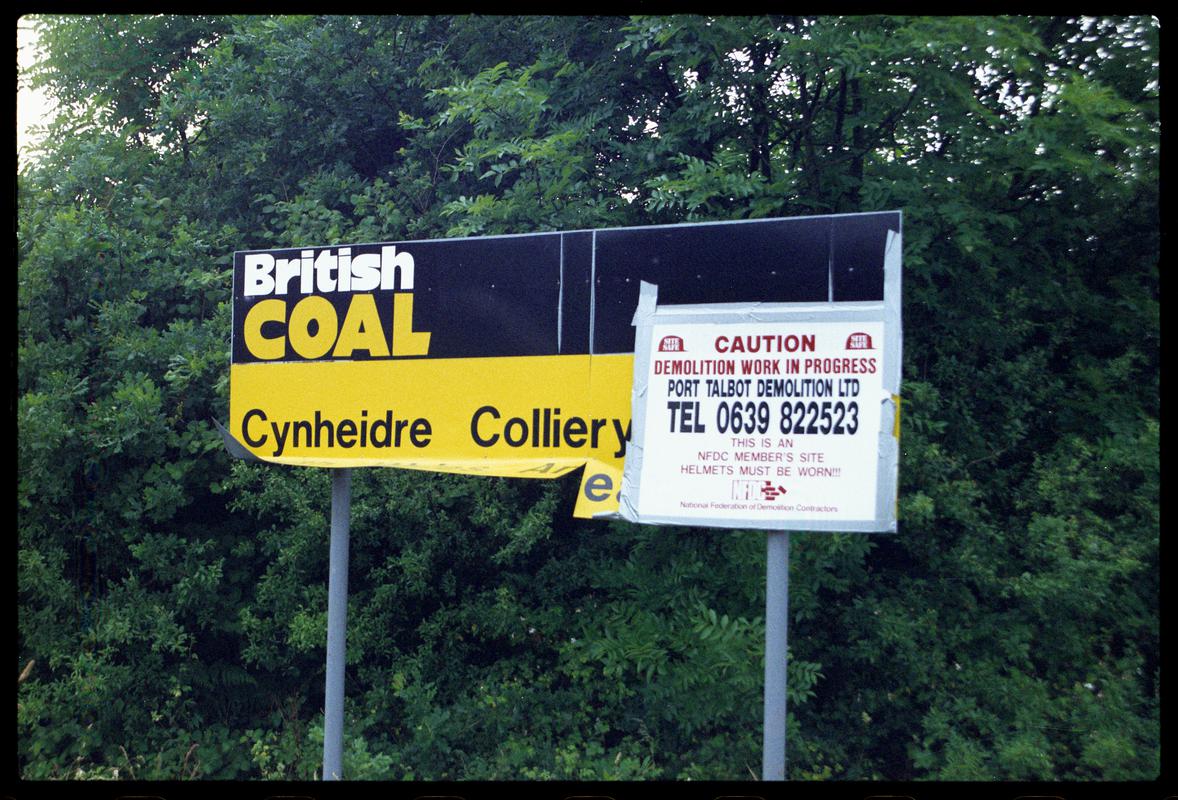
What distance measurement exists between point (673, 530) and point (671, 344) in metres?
3.04

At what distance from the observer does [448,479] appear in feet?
28.1

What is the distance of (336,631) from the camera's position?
632 centimetres

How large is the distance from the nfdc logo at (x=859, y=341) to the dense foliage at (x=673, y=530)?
2502 mm

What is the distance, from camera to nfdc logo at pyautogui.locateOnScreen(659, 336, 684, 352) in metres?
5.50

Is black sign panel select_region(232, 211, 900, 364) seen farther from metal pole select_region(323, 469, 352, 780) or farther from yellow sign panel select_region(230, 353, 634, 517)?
metal pole select_region(323, 469, 352, 780)

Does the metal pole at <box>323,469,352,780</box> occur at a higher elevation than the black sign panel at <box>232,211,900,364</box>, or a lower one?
lower

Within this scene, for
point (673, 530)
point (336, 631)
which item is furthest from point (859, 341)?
point (336, 631)

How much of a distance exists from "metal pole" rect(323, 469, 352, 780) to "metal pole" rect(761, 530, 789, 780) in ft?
8.86

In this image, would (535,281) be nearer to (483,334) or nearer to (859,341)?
(483,334)

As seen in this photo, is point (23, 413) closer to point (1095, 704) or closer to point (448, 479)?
point (448, 479)

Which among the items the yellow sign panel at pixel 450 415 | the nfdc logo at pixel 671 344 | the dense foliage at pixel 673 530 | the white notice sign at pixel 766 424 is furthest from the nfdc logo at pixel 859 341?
the dense foliage at pixel 673 530

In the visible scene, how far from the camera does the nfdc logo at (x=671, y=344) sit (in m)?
5.50

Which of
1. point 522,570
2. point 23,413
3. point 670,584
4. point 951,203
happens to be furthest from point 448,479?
point 951,203

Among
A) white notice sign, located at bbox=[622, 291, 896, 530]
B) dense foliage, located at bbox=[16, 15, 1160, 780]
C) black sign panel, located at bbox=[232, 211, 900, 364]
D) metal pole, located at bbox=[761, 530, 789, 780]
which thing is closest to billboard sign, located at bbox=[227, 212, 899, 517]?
black sign panel, located at bbox=[232, 211, 900, 364]
